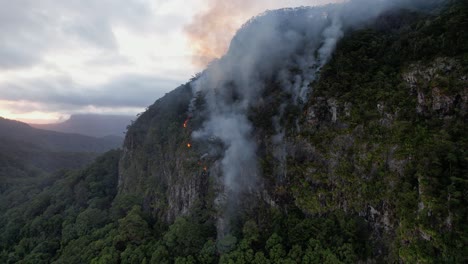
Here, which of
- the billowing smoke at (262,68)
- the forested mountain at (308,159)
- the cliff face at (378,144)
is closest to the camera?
the cliff face at (378,144)

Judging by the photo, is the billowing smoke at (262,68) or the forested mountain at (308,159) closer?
the forested mountain at (308,159)

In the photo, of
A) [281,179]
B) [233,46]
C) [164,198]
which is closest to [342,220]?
[281,179]

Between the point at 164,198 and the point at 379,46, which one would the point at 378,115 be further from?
the point at 164,198

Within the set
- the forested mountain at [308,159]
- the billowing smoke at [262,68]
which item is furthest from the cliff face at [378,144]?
the billowing smoke at [262,68]

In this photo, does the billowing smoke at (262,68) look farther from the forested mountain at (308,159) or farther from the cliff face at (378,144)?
the cliff face at (378,144)

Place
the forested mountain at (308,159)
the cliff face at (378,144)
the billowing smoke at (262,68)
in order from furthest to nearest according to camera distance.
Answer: the billowing smoke at (262,68) → the forested mountain at (308,159) → the cliff face at (378,144)

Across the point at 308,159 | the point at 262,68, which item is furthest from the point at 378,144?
the point at 262,68

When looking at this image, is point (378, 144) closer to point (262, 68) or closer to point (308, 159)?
point (308, 159)
